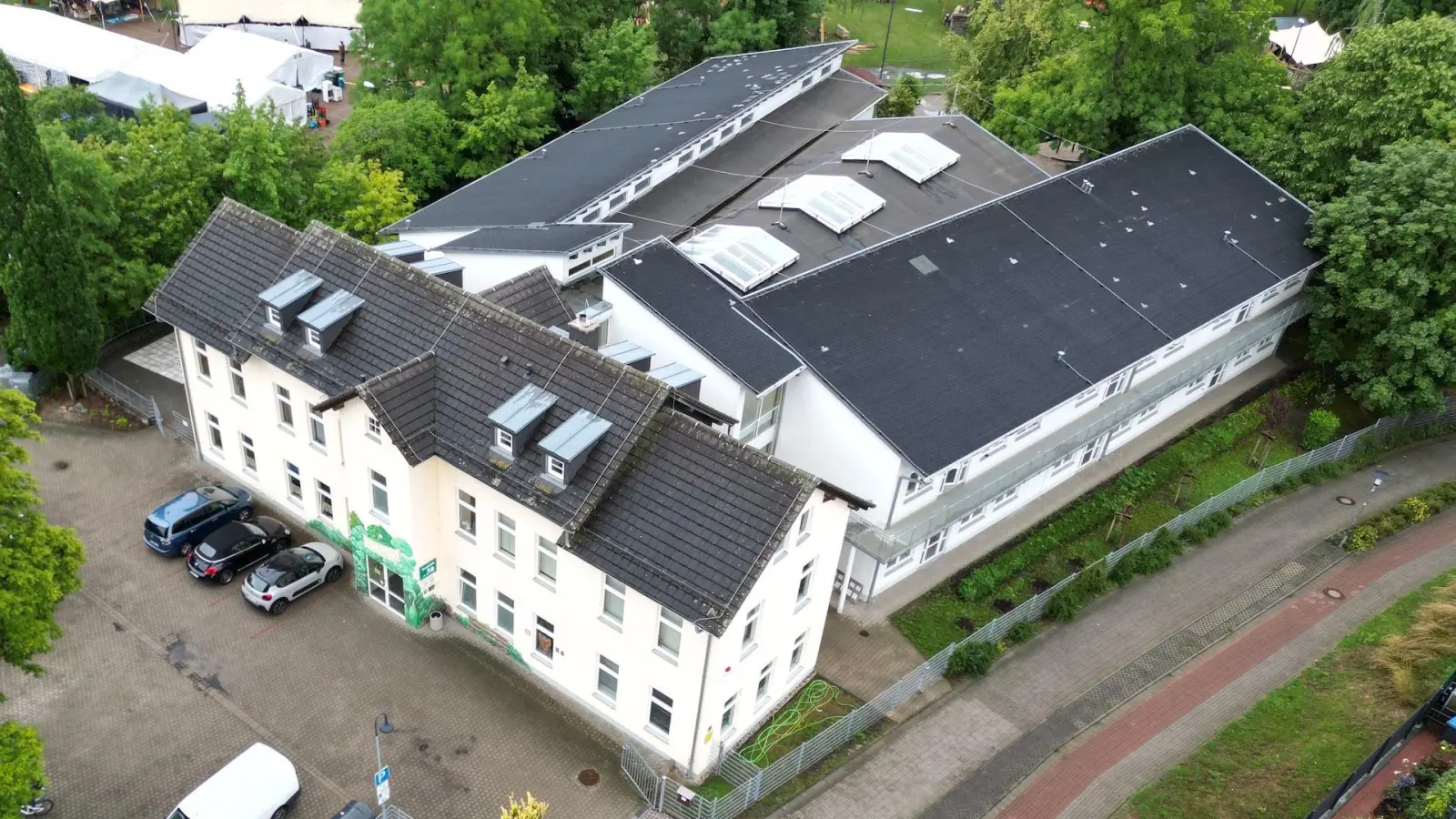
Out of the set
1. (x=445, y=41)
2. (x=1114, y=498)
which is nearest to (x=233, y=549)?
(x=1114, y=498)

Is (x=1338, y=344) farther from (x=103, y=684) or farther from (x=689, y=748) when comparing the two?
(x=103, y=684)

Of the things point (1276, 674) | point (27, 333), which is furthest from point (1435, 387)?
point (27, 333)

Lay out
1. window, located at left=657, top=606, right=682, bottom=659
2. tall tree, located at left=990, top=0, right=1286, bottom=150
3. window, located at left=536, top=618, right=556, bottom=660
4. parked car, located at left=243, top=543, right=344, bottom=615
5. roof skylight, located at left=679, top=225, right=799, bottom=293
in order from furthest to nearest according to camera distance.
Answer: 1. tall tree, located at left=990, top=0, right=1286, bottom=150
2. roof skylight, located at left=679, top=225, right=799, bottom=293
3. parked car, located at left=243, top=543, right=344, bottom=615
4. window, located at left=536, top=618, right=556, bottom=660
5. window, located at left=657, top=606, right=682, bottom=659

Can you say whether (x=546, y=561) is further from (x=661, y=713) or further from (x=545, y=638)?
(x=661, y=713)

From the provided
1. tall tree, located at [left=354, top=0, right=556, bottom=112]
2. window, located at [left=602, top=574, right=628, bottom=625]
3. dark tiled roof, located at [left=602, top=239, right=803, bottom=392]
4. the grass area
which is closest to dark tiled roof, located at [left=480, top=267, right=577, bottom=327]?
dark tiled roof, located at [left=602, top=239, right=803, bottom=392]

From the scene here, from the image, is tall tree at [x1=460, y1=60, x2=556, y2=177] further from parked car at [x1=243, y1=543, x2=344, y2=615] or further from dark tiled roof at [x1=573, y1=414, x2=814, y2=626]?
dark tiled roof at [x1=573, y1=414, x2=814, y2=626]

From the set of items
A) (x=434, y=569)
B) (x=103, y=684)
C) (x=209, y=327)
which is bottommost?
(x=103, y=684)
